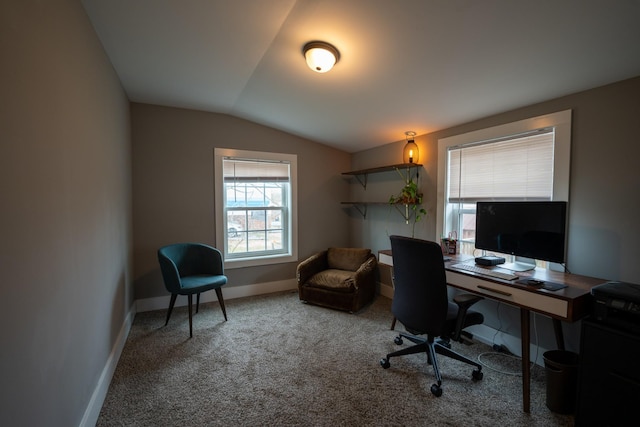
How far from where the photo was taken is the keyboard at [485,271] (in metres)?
2.04

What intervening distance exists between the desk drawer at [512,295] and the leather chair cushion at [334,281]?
4.21 feet

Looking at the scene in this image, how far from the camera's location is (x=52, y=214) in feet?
4.27

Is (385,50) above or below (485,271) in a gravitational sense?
above

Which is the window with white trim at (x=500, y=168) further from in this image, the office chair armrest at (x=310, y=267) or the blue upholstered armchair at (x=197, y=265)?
the blue upholstered armchair at (x=197, y=265)

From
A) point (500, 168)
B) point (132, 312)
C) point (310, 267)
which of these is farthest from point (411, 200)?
point (132, 312)

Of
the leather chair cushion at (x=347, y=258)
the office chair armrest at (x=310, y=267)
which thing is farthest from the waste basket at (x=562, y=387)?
the office chair armrest at (x=310, y=267)

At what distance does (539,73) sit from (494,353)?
224cm

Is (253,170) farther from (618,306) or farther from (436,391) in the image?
(618,306)

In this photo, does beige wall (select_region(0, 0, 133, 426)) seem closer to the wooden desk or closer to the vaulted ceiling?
the vaulted ceiling

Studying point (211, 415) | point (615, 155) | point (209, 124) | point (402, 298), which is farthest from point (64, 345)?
point (615, 155)

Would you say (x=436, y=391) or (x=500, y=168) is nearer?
(x=436, y=391)

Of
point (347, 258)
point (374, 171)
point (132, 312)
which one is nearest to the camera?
point (132, 312)

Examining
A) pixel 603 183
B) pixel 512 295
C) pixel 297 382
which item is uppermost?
pixel 603 183

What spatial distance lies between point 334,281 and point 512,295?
6.39 feet
